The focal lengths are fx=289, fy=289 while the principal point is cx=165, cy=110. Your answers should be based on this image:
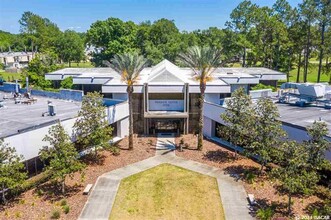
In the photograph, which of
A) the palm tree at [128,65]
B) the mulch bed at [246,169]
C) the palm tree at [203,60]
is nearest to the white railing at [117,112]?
the palm tree at [128,65]

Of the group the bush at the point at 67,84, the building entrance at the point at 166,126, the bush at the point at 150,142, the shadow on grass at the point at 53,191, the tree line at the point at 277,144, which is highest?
the bush at the point at 67,84

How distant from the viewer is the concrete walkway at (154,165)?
23531 mm

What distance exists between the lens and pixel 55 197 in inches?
1006

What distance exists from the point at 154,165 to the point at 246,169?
33.4 ft

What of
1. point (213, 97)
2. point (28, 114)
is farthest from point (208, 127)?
point (28, 114)

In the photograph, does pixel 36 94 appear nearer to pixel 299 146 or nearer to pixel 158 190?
pixel 158 190

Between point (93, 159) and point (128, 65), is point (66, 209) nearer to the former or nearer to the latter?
point (93, 159)

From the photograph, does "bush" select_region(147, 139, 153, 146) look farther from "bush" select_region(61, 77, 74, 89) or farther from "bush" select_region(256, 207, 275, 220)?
"bush" select_region(61, 77, 74, 89)

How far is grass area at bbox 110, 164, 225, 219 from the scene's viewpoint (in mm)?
23562

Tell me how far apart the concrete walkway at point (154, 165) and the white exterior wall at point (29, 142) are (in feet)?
21.4

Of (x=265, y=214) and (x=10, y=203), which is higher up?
(x=265, y=214)

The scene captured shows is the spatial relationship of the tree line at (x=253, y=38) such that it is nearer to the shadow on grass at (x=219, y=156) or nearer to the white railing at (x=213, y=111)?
the white railing at (x=213, y=111)

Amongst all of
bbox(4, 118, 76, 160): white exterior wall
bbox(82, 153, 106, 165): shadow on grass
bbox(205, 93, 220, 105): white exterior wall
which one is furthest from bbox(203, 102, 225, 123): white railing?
bbox(4, 118, 76, 160): white exterior wall

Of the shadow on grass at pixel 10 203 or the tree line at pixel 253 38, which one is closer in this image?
the shadow on grass at pixel 10 203
